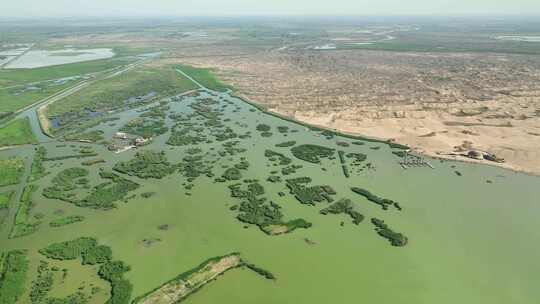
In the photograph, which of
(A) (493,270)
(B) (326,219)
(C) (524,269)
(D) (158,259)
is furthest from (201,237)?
(C) (524,269)

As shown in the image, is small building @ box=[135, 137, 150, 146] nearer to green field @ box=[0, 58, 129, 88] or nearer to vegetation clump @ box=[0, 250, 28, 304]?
vegetation clump @ box=[0, 250, 28, 304]

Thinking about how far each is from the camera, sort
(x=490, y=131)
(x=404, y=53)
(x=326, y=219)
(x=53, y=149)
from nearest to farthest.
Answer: (x=326, y=219) < (x=53, y=149) < (x=490, y=131) < (x=404, y=53)

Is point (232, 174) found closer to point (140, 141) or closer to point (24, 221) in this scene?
point (140, 141)

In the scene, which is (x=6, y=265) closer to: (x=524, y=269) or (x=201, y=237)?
(x=201, y=237)

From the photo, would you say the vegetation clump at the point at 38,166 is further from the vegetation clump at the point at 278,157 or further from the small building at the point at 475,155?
the small building at the point at 475,155

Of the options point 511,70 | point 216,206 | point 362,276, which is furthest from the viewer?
point 511,70
